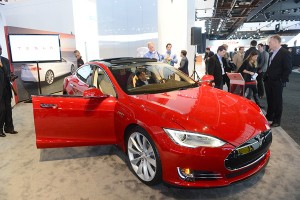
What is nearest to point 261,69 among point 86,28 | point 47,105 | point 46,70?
point 47,105

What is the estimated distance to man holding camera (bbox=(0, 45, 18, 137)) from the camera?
3756 mm

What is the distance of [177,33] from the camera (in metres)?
8.94

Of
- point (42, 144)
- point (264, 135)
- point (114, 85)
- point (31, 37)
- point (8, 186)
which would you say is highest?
point (31, 37)

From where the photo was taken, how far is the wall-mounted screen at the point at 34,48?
19.2 ft

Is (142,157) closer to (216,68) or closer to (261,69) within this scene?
(216,68)

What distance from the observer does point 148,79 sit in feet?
10.1

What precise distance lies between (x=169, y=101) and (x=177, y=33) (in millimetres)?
6888

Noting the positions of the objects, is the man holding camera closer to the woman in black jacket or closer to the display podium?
the display podium

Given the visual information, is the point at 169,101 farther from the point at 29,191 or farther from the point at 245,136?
the point at 29,191

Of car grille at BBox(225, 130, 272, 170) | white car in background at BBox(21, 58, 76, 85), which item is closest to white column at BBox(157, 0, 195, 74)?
white car in background at BBox(21, 58, 76, 85)

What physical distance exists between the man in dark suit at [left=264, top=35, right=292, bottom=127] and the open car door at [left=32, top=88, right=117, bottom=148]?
8.99 feet

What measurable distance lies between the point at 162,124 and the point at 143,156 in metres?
0.49

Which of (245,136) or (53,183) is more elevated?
(245,136)

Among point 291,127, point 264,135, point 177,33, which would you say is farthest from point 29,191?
point 177,33
